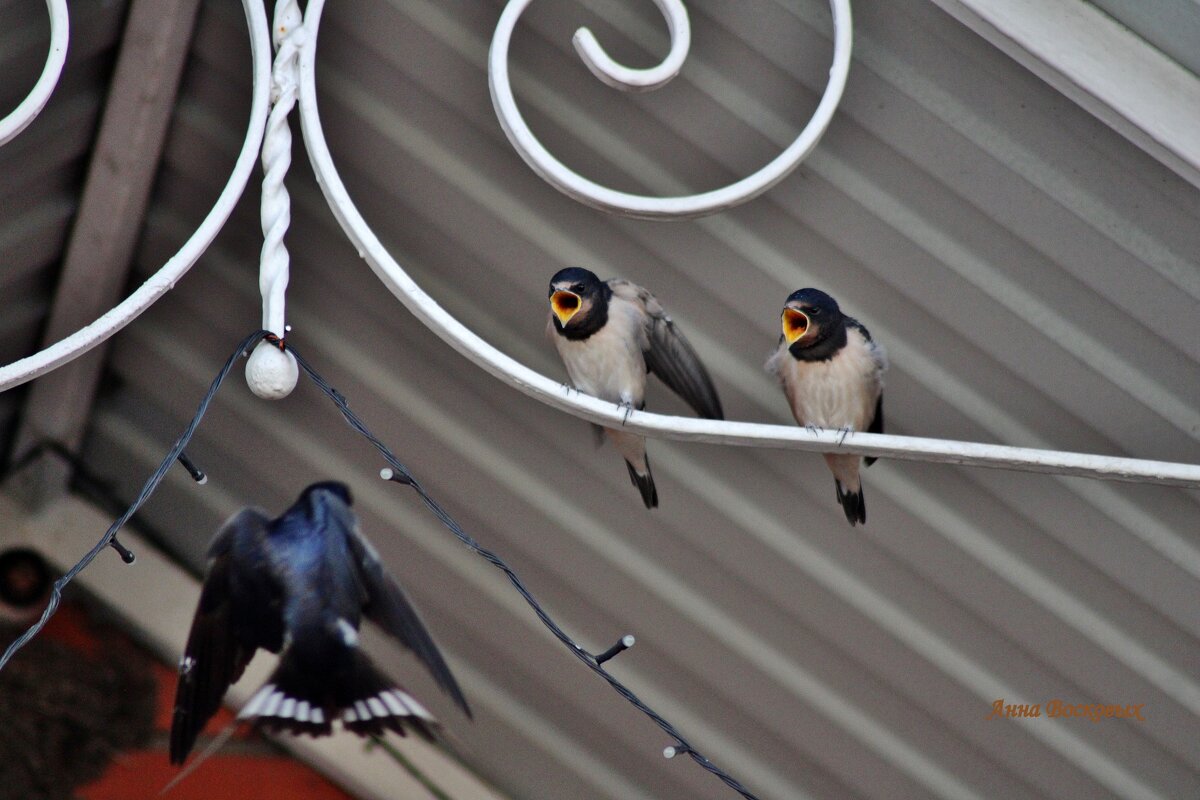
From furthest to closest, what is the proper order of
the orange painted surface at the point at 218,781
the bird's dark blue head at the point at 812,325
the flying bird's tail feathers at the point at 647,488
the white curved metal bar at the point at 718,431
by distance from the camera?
1. the orange painted surface at the point at 218,781
2. the flying bird's tail feathers at the point at 647,488
3. the bird's dark blue head at the point at 812,325
4. the white curved metal bar at the point at 718,431

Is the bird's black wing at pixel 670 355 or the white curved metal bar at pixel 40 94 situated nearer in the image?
the white curved metal bar at pixel 40 94

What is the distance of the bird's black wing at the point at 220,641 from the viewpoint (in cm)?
160

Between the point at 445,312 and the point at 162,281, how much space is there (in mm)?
317

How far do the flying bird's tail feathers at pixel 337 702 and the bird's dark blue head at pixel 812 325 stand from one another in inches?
25.7

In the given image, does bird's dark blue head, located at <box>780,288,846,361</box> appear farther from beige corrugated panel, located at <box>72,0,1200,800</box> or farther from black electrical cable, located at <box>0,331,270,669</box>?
black electrical cable, located at <box>0,331,270,669</box>

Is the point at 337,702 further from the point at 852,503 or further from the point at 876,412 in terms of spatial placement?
the point at 876,412

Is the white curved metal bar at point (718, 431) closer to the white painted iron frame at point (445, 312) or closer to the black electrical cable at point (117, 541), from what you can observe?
the white painted iron frame at point (445, 312)

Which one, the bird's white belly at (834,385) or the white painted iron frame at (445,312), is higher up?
the bird's white belly at (834,385)

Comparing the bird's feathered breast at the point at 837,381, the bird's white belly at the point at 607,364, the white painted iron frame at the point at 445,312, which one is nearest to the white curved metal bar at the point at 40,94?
the white painted iron frame at the point at 445,312

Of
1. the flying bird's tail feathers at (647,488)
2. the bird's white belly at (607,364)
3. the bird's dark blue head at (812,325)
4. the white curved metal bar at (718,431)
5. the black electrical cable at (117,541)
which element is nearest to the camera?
the black electrical cable at (117,541)

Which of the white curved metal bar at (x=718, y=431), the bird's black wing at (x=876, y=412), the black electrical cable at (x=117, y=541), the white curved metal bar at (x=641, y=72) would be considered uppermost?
the bird's black wing at (x=876, y=412)

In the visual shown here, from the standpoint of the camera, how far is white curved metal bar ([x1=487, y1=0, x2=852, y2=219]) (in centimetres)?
159

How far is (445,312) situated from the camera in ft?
5.18

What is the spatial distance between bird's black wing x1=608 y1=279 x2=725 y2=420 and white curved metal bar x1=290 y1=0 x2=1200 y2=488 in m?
0.38
